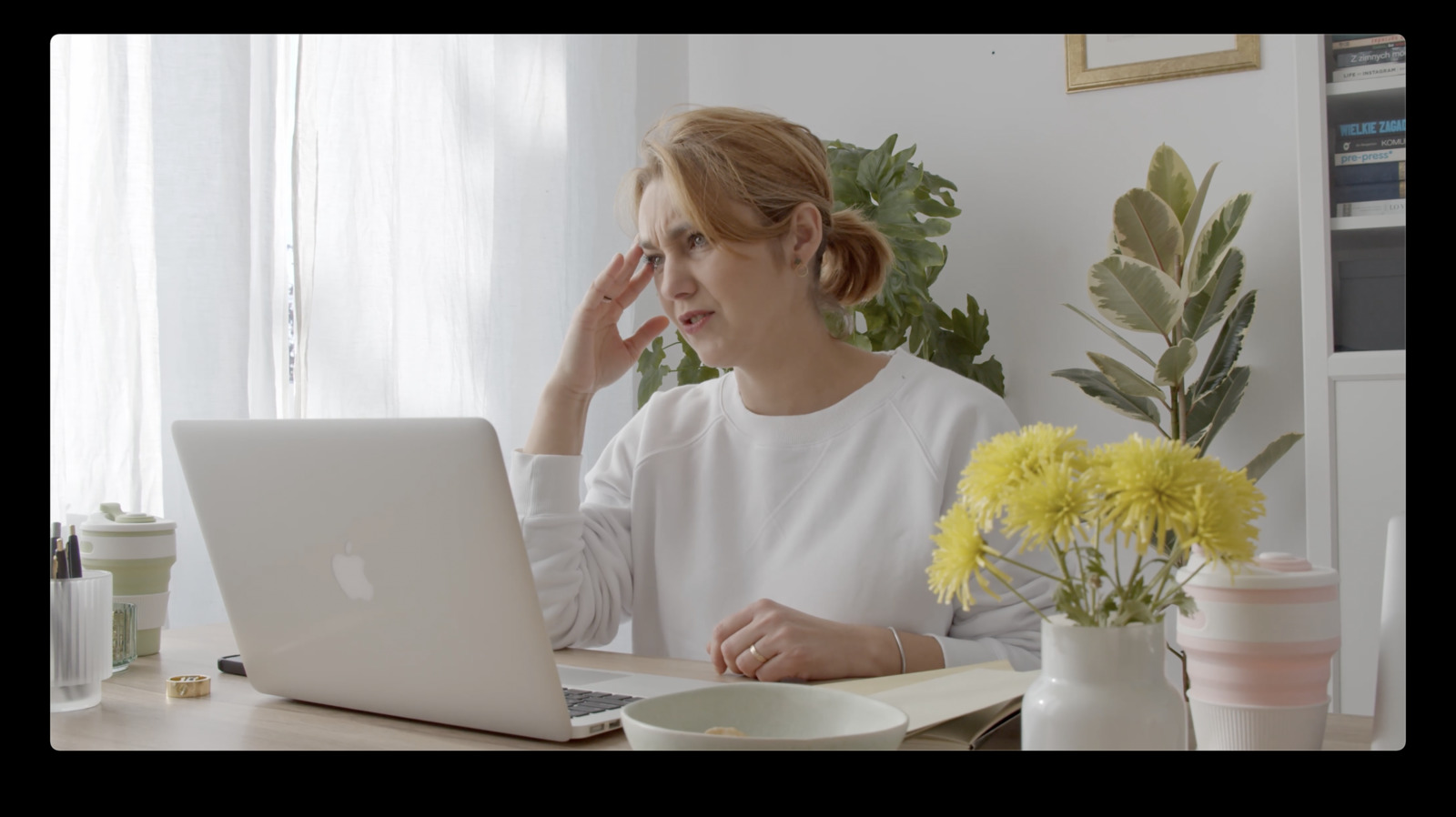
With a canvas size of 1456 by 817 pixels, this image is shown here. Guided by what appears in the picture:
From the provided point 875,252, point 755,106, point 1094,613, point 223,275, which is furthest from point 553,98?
point 1094,613

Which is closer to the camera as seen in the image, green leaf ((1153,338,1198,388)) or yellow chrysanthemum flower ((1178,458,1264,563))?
yellow chrysanthemum flower ((1178,458,1264,563))

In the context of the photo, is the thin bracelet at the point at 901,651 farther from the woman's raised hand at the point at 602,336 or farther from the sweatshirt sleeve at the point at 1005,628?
the woman's raised hand at the point at 602,336

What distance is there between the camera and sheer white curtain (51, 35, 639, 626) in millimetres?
1702

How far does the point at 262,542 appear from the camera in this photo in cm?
89

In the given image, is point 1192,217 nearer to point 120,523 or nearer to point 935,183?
point 935,183

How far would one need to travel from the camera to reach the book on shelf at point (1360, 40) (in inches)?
83.2

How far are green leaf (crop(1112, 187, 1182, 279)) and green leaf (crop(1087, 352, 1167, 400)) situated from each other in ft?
0.72

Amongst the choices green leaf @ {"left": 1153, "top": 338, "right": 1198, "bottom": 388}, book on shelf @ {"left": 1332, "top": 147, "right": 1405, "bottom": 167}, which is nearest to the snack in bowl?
green leaf @ {"left": 1153, "top": 338, "right": 1198, "bottom": 388}

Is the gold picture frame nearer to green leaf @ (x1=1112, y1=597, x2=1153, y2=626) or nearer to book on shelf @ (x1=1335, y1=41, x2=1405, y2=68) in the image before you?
book on shelf @ (x1=1335, y1=41, x2=1405, y2=68)

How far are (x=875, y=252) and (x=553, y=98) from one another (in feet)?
4.31

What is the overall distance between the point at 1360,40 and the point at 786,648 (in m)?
1.83

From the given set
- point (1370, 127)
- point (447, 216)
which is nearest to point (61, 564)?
point (447, 216)

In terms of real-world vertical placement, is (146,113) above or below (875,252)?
above
